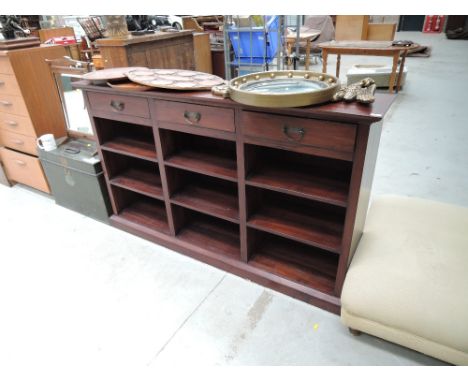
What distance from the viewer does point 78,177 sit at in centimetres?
230

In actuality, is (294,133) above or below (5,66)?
below

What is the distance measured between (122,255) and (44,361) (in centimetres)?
73

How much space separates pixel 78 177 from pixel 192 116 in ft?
3.84

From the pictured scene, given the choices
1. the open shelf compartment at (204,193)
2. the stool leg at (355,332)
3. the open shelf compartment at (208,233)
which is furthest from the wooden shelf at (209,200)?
the stool leg at (355,332)

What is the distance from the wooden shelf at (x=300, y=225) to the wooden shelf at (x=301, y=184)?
0.23 metres

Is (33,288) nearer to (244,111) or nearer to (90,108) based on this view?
(90,108)

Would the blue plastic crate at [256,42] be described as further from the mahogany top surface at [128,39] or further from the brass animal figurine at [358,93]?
the brass animal figurine at [358,93]

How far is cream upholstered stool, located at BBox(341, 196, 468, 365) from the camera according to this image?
1.27 m

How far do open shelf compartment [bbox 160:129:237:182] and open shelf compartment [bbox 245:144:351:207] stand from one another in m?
0.14

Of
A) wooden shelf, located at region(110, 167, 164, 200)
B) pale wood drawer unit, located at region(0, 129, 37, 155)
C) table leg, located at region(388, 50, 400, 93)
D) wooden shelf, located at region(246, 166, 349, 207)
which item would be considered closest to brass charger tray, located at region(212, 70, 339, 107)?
wooden shelf, located at region(246, 166, 349, 207)

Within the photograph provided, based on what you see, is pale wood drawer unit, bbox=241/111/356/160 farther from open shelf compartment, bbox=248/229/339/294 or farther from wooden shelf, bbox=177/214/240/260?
wooden shelf, bbox=177/214/240/260

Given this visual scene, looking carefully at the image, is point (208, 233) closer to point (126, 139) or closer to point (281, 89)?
point (126, 139)

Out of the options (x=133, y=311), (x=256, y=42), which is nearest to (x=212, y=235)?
(x=133, y=311)

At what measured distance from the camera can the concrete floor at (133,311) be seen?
1.48m
